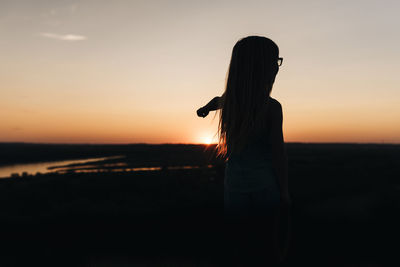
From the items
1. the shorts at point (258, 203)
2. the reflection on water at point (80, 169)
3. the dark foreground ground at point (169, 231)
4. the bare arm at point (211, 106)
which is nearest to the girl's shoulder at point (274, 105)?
the bare arm at point (211, 106)

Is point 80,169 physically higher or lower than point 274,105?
lower

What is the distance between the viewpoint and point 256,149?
6.52ft

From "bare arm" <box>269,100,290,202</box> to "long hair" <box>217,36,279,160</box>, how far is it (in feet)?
0.22

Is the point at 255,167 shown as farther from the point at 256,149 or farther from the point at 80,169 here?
the point at 80,169

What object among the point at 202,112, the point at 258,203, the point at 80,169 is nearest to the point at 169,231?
the point at 202,112

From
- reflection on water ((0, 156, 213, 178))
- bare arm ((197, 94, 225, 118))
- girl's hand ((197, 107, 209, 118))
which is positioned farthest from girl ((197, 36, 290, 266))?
reflection on water ((0, 156, 213, 178))

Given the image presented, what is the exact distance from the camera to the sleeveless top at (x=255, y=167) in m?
1.95

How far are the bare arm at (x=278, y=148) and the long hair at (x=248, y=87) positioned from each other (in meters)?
0.07

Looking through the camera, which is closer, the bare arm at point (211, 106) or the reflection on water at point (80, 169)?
the bare arm at point (211, 106)

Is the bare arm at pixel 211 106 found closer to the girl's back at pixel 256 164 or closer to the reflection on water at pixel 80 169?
the girl's back at pixel 256 164

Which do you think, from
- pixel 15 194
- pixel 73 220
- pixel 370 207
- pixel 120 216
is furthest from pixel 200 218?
pixel 15 194

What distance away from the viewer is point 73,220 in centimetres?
1127

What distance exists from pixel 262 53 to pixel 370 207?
12.5 meters

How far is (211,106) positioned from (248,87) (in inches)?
16.1
